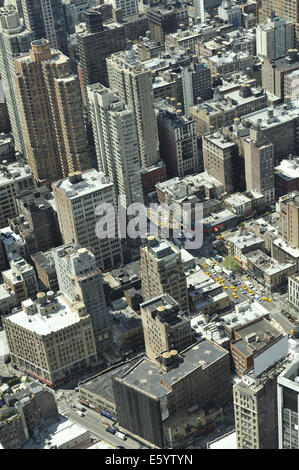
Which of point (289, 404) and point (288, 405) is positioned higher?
point (289, 404)

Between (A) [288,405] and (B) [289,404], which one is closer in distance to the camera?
(B) [289,404]
